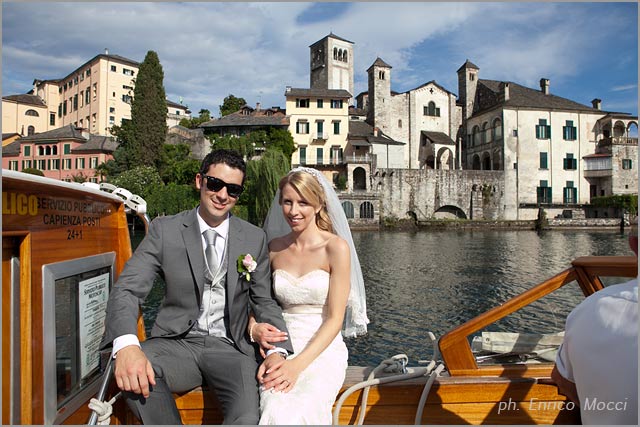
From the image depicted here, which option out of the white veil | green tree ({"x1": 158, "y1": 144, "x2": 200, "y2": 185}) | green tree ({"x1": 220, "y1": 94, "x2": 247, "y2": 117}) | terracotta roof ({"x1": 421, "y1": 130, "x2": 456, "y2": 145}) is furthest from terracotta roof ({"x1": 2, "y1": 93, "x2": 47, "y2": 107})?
the white veil

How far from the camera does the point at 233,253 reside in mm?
2895

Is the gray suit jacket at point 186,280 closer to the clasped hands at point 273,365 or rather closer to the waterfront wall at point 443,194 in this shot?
the clasped hands at point 273,365

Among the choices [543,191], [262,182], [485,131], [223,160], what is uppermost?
[485,131]

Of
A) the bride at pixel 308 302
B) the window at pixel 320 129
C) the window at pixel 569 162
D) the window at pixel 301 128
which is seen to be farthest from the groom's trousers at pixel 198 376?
the window at pixel 569 162

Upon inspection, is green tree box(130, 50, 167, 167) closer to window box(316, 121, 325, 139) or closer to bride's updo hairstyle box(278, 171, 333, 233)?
window box(316, 121, 325, 139)

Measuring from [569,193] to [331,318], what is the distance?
Result: 54.5 metres

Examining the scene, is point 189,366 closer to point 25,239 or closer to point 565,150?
point 25,239

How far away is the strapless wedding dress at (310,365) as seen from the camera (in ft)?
8.02

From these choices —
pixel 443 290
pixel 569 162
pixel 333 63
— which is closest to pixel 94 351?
pixel 443 290

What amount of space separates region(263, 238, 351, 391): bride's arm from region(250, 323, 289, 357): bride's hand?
15cm

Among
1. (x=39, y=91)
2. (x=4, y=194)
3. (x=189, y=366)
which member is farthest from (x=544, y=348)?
(x=39, y=91)

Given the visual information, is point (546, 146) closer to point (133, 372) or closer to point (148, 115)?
point (148, 115)

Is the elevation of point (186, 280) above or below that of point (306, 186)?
below

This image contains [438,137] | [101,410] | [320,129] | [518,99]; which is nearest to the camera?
[101,410]
